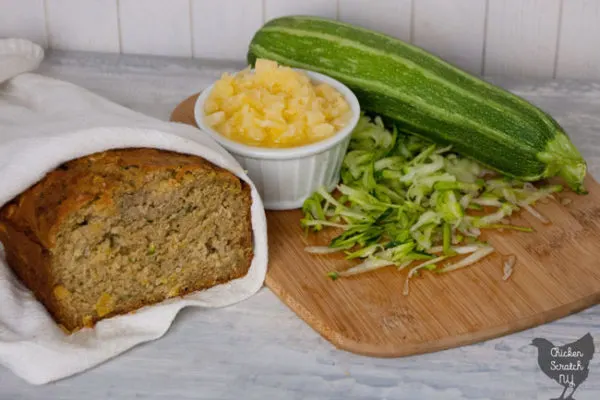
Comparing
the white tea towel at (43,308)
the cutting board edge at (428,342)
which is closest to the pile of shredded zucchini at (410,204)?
the cutting board edge at (428,342)

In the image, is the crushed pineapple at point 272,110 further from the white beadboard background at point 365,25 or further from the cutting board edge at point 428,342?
the white beadboard background at point 365,25

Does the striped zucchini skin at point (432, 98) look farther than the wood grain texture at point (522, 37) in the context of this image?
No

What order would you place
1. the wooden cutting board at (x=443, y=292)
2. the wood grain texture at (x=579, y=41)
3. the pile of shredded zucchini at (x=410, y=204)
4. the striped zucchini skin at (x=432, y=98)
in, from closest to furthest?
1. the wooden cutting board at (x=443, y=292)
2. the pile of shredded zucchini at (x=410, y=204)
3. the striped zucchini skin at (x=432, y=98)
4. the wood grain texture at (x=579, y=41)

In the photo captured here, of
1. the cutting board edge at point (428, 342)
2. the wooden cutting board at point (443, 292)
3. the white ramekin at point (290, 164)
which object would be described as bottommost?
the cutting board edge at point (428, 342)

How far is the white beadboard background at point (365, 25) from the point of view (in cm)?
290

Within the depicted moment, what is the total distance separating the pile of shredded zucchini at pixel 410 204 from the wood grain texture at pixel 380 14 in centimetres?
53

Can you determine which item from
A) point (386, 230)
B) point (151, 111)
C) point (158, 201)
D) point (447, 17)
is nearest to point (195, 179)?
point (158, 201)

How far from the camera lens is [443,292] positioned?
205 cm

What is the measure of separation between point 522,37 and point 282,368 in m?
1.51

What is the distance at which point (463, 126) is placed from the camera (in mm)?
2396

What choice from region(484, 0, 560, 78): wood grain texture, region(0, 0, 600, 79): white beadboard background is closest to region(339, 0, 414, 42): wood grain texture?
region(0, 0, 600, 79): white beadboard background

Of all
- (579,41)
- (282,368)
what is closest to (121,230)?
(282,368)

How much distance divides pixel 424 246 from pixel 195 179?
546 millimetres

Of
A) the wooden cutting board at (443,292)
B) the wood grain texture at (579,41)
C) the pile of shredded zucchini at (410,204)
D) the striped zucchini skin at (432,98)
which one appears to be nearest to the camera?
the wooden cutting board at (443,292)
